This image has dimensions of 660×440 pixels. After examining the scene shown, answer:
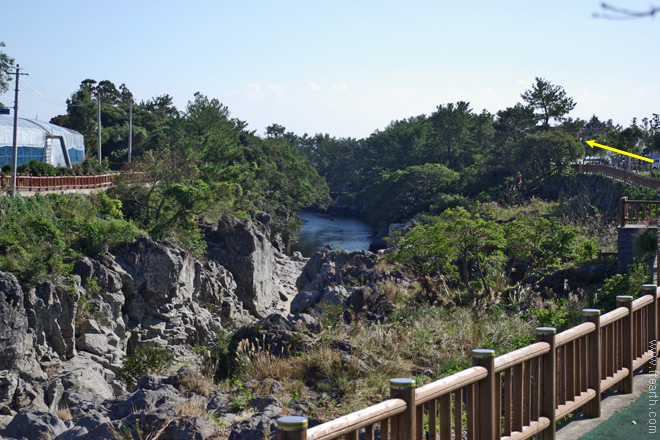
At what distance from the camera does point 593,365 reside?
5.88 metres

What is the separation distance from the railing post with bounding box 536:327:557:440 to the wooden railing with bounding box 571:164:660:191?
28.2m

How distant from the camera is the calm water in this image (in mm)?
58000

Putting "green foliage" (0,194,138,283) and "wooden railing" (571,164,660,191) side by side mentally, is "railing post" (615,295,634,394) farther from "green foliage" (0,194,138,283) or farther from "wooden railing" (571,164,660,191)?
"wooden railing" (571,164,660,191)

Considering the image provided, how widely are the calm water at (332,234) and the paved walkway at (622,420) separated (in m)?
41.8

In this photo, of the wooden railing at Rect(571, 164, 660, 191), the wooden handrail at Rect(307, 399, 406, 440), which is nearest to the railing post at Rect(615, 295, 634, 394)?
the wooden handrail at Rect(307, 399, 406, 440)

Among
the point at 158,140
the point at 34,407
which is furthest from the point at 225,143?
the point at 34,407

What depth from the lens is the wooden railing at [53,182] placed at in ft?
91.5

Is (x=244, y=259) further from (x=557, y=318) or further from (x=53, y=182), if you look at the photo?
(x=557, y=318)

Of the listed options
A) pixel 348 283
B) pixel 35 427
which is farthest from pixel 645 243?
pixel 35 427

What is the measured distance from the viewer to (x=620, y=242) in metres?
15.4

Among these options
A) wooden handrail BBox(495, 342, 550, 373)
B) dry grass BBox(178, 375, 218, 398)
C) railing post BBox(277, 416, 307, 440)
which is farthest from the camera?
dry grass BBox(178, 375, 218, 398)

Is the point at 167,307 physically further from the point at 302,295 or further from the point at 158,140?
the point at 158,140

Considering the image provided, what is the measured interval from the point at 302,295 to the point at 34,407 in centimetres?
1012

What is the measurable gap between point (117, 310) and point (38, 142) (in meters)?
31.0
